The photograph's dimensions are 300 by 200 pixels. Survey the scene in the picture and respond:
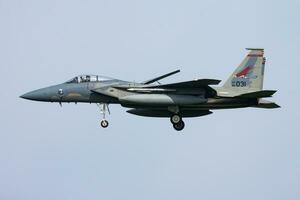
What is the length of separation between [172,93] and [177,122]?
1611 millimetres

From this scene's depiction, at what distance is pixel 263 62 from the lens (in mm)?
39031

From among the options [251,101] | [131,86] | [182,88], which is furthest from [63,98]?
[251,101]

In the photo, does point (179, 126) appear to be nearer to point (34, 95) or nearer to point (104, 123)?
point (104, 123)

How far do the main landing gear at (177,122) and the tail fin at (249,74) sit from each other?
269 cm

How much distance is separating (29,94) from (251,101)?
1086cm

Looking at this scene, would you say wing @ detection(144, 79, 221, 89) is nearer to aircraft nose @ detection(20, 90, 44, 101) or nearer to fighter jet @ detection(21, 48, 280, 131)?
fighter jet @ detection(21, 48, 280, 131)

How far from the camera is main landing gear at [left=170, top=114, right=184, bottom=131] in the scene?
3866 cm

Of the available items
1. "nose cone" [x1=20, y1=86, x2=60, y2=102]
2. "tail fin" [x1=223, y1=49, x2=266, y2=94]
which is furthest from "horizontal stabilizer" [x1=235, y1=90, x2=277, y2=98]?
"nose cone" [x1=20, y1=86, x2=60, y2=102]

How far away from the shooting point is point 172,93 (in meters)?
37.9

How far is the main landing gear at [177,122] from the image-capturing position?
1522 inches

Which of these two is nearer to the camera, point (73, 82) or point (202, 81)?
point (202, 81)

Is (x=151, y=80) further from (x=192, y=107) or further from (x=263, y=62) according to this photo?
(x=263, y=62)

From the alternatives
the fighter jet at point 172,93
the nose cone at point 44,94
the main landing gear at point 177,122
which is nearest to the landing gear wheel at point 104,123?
the fighter jet at point 172,93

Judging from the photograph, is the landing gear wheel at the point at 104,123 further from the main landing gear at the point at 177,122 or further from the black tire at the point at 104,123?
the main landing gear at the point at 177,122
